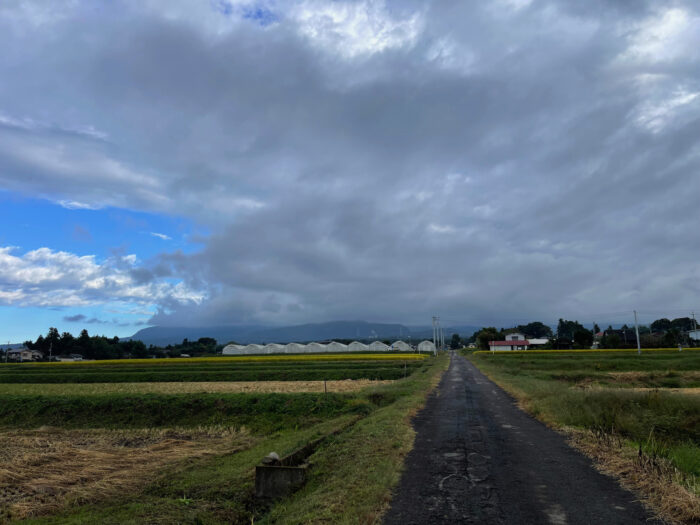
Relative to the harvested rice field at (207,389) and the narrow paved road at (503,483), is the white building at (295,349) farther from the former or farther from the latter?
the narrow paved road at (503,483)

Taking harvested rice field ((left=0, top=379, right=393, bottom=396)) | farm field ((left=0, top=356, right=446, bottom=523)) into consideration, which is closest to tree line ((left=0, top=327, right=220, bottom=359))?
harvested rice field ((left=0, top=379, right=393, bottom=396))

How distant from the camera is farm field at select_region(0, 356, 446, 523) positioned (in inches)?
443

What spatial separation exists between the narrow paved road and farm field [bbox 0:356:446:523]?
759mm

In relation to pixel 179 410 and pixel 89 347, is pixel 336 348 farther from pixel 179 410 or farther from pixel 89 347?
pixel 179 410

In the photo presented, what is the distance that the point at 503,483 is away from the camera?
1034 centimetres

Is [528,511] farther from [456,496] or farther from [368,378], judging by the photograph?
[368,378]

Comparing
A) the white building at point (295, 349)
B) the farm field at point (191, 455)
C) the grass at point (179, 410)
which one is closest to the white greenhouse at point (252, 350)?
the white building at point (295, 349)

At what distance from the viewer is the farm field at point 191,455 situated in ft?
36.9

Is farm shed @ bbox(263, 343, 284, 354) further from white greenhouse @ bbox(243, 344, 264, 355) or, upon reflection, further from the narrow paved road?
the narrow paved road

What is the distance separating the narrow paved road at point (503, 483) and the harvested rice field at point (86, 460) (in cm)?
962

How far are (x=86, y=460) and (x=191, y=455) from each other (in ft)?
13.5

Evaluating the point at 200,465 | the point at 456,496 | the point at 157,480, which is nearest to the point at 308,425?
the point at 200,465

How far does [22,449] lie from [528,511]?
22.7 meters

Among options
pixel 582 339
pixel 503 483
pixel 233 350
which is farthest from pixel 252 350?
pixel 503 483
